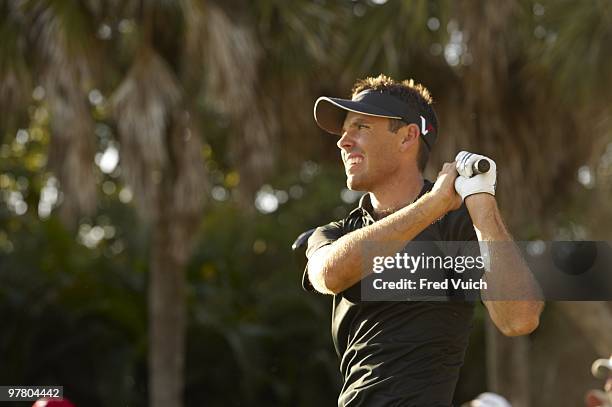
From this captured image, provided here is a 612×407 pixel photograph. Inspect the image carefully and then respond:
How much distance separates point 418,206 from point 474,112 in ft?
29.6

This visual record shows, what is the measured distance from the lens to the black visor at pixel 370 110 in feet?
9.66

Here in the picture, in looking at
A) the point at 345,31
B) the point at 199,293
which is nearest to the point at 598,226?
the point at 199,293

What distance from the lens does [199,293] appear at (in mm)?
14602

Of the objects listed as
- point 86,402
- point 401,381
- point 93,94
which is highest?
point 93,94

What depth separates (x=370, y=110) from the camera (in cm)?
293

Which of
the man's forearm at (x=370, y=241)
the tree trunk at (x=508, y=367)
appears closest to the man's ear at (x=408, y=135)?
the man's forearm at (x=370, y=241)

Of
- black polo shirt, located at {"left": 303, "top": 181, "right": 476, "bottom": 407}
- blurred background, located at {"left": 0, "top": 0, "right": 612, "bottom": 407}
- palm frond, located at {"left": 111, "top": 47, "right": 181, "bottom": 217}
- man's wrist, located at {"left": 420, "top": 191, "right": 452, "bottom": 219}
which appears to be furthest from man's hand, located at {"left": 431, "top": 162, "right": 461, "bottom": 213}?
palm frond, located at {"left": 111, "top": 47, "right": 181, "bottom": 217}

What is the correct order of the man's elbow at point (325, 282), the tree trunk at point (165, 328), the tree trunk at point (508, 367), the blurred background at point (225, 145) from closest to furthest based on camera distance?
the man's elbow at point (325, 282)
the blurred background at point (225, 145)
the tree trunk at point (165, 328)
the tree trunk at point (508, 367)

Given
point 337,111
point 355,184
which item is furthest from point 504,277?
point 337,111

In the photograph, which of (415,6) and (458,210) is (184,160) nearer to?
(415,6)

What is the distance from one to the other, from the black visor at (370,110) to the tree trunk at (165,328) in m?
7.86

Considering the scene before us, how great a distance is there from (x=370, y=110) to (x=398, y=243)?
1.65 feet

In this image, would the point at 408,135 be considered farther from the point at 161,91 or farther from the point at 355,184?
the point at 161,91

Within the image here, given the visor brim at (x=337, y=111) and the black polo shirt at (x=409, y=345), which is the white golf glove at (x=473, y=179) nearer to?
the black polo shirt at (x=409, y=345)
